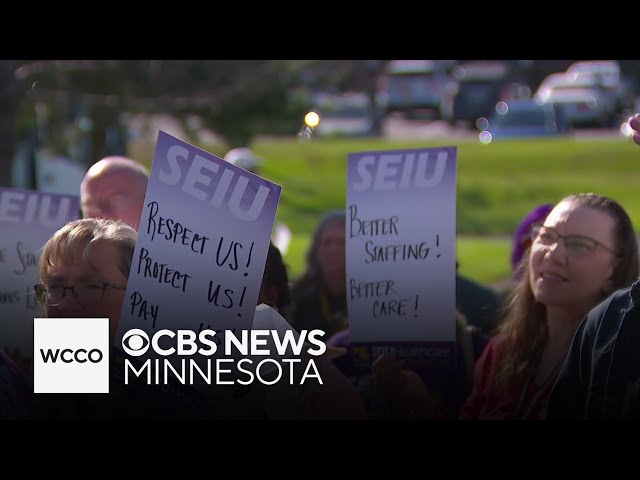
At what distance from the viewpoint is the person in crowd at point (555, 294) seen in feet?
11.7

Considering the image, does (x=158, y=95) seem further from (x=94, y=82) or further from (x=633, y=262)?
(x=633, y=262)

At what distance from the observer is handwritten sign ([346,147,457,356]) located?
363 cm

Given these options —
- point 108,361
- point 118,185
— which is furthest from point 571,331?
point 118,185

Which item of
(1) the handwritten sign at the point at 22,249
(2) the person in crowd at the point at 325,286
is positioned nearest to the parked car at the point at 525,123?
(2) the person in crowd at the point at 325,286

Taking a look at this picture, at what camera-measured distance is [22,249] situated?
13.7ft

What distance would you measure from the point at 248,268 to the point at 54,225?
124cm

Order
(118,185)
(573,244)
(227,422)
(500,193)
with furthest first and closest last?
(500,193)
(118,185)
(573,244)
(227,422)

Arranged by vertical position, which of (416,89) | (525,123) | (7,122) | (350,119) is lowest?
(7,122)

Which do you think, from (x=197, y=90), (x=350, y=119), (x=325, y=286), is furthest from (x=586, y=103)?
(x=325, y=286)

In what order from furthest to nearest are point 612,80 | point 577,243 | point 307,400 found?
point 612,80
point 577,243
point 307,400

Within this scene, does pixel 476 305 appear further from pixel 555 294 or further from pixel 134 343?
pixel 134 343

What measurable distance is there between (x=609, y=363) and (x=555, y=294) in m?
0.66

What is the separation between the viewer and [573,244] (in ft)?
11.7

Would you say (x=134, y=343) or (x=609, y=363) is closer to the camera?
(x=609, y=363)
